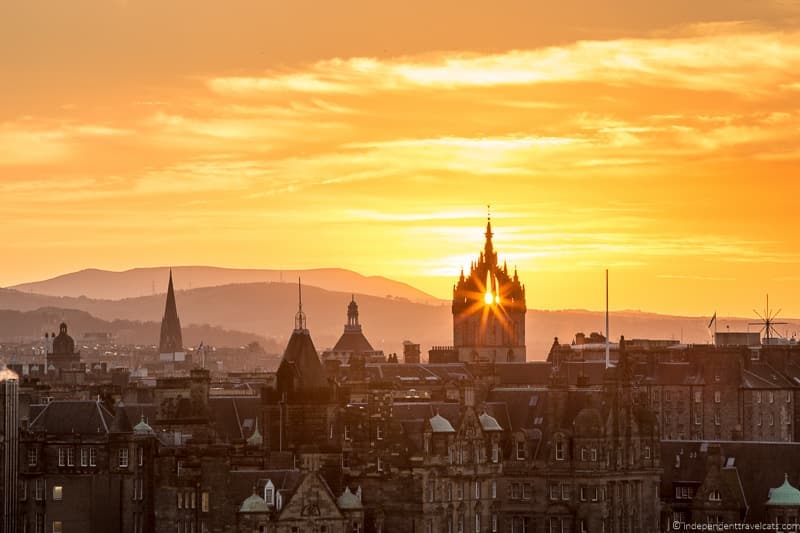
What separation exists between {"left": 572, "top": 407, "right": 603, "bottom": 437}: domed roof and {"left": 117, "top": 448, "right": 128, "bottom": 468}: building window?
34.7 meters

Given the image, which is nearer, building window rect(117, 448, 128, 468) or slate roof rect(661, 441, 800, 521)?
building window rect(117, 448, 128, 468)

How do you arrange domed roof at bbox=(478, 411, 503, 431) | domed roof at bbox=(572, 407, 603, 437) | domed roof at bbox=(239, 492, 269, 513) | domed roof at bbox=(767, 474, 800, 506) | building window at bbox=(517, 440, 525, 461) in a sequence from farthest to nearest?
1. building window at bbox=(517, 440, 525, 461)
2. domed roof at bbox=(572, 407, 603, 437)
3. domed roof at bbox=(478, 411, 503, 431)
4. domed roof at bbox=(767, 474, 800, 506)
5. domed roof at bbox=(239, 492, 269, 513)

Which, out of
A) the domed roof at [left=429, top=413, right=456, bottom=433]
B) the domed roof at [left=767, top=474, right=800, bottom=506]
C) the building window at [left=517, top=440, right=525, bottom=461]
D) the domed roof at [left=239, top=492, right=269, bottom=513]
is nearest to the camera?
the domed roof at [left=239, top=492, right=269, bottom=513]

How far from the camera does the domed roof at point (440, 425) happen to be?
166 metres

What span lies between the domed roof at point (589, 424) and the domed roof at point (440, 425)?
12208 millimetres

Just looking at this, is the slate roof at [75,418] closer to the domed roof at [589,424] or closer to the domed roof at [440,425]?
the domed roof at [440,425]

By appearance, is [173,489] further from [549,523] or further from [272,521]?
[549,523]

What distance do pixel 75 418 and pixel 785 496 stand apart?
169ft

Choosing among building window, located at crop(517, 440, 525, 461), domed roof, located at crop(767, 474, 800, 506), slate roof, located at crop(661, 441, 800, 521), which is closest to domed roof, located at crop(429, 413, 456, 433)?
building window, located at crop(517, 440, 525, 461)

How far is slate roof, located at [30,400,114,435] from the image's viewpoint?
167 metres

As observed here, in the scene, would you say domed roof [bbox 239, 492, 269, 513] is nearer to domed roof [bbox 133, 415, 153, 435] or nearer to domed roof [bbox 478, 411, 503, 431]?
domed roof [bbox 133, 415, 153, 435]

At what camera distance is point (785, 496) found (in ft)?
564

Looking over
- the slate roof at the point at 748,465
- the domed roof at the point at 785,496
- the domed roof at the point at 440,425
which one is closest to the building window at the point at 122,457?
the domed roof at the point at 440,425

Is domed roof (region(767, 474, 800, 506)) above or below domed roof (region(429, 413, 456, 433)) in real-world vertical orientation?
below
